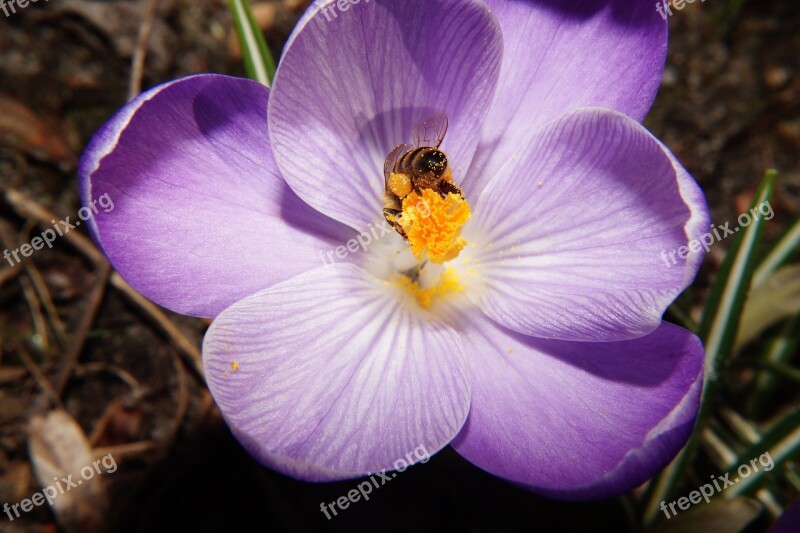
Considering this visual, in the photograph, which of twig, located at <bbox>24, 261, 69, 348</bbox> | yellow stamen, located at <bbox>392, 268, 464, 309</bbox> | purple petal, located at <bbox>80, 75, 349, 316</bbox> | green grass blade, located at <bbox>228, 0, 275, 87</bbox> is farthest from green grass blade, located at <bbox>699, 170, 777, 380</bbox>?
twig, located at <bbox>24, 261, 69, 348</bbox>

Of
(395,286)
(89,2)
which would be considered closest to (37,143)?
(89,2)

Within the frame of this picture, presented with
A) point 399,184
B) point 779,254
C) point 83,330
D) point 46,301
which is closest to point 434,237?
point 399,184

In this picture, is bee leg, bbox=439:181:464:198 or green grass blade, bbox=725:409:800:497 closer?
bee leg, bbox=439:181:464:198

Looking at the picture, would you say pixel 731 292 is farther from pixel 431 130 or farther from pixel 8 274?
pixel 8 274

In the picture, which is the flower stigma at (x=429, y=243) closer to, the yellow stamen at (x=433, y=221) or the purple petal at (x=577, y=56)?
the yellow stamen at (x=433, y=221)

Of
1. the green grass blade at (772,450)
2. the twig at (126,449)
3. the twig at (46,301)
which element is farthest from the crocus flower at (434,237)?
the twig at (46,301)

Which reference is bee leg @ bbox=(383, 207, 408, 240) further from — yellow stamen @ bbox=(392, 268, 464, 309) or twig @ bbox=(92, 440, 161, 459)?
twig @ bbox=(92, 440, 161, 459)
